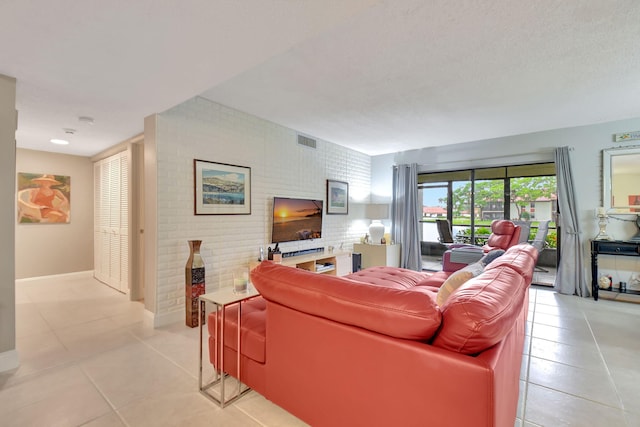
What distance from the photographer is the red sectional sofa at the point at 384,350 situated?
102 cm

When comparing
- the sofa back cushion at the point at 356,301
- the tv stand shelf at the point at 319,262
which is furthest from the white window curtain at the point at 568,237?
the sofa back cushion at the point at 356,301

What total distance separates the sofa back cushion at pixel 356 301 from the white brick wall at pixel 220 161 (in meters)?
1.93

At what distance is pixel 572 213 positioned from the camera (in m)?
4.32

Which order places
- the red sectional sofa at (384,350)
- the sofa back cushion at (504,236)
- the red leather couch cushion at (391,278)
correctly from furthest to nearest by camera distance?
the sofa back cushion at (504,236) < the red leather couch cushion at (391,278) < the red sectional sofa at (384,350)

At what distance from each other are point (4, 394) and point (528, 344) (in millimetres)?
4047

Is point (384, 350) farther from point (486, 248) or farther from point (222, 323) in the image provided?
point (486, 248)

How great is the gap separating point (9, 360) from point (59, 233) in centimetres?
374

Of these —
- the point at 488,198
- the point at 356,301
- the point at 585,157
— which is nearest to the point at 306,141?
the point at 488,198

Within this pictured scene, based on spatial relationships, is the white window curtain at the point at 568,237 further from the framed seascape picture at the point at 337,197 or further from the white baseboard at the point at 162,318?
the white baseboard at the point at 162,318

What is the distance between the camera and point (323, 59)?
7.99ft

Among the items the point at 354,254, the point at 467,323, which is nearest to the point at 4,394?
the point at 467,323

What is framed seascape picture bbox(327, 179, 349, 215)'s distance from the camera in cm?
528

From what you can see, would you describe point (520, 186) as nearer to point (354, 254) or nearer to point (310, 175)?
point (354, 254)

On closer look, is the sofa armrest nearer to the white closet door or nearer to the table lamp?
the table lamp
